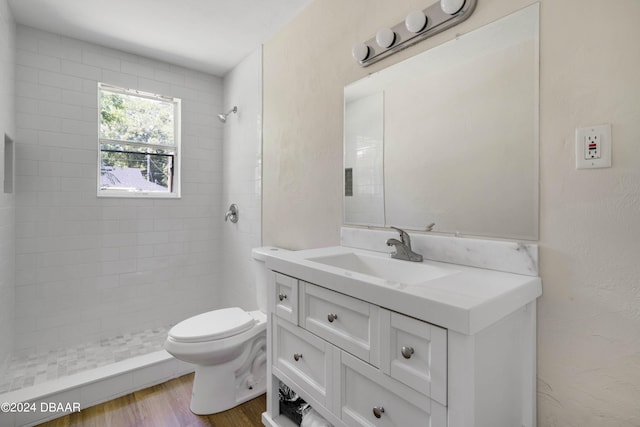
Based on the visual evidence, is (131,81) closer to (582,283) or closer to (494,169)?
(494,169)

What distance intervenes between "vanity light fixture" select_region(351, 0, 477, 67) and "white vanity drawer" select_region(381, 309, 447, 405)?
118cm

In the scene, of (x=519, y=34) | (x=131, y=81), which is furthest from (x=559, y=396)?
(x=131, y=81)

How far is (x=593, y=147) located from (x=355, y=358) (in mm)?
988

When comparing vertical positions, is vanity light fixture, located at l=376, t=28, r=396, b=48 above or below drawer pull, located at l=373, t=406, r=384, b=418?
above

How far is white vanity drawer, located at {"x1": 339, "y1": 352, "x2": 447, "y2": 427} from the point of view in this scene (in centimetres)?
87

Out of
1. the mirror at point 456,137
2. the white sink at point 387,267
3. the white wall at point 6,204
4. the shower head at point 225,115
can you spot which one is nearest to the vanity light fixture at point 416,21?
the mirror at point 456,137

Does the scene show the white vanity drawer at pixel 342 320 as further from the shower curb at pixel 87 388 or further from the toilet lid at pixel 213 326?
the shower curb at pixel 87 388

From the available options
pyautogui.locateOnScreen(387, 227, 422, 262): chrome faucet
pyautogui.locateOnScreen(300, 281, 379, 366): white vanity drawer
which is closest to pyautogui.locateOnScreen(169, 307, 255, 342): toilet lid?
pyautogui.locateOnScreen(300, 281, 379, 366): white vanity drawer

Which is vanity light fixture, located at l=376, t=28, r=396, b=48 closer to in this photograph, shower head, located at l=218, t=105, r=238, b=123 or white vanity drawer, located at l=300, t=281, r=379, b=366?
white vanity drawer, located at l=300, t=281, r=379, b=366

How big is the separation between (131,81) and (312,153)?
191 cm

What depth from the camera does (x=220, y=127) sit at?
3.28m

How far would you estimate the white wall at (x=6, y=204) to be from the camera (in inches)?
76.7

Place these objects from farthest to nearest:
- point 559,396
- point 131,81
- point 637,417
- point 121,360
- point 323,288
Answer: point 131,81
point 121,360
point 323,288
point 559,396
point 637,417

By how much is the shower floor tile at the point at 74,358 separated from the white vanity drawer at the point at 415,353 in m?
2.24
